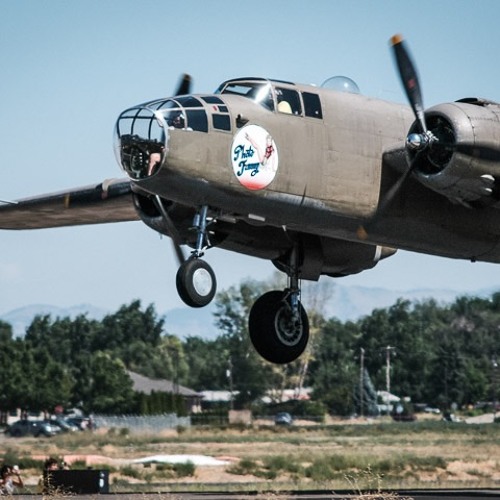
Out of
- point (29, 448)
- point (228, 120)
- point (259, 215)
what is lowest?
point (29, 448)

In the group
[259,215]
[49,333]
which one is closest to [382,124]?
[259,215]

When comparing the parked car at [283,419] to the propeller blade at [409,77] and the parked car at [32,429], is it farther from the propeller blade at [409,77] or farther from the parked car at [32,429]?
the propeller blade at [409,77]

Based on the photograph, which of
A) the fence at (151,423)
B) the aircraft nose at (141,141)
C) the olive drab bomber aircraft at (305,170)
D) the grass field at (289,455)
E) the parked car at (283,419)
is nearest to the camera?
the aircraft nose at (141,141)

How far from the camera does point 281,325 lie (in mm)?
24219

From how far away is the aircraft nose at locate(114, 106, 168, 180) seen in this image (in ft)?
63.4

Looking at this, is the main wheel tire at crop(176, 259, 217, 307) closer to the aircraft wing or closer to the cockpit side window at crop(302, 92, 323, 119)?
the cockpit side window at crop(302, 92, 323, 119)

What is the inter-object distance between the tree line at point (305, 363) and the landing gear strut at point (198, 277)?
5647 centimetres

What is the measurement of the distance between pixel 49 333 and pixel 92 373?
22.7 metres

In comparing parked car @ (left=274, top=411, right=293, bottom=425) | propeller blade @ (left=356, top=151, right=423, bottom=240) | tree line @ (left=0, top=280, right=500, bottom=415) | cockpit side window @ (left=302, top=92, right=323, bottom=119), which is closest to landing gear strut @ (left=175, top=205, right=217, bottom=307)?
cockpit side window @ (left=302, top=92, right=323, bottom=119)

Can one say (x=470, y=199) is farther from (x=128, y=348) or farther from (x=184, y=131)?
(x=128, y=348)

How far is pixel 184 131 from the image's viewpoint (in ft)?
64.1

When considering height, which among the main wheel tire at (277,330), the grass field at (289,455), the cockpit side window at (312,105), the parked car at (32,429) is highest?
the cockpit side window at (312,105)

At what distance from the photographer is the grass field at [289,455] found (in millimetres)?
38312

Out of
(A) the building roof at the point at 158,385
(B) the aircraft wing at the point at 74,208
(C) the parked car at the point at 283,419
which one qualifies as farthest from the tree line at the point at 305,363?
(B) the aircraft wing at the point at 74,208
